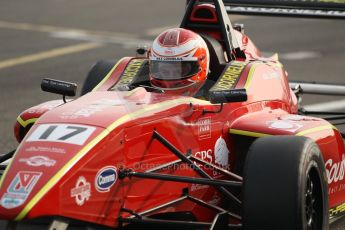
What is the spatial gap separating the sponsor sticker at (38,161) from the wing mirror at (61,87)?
4.56 ft

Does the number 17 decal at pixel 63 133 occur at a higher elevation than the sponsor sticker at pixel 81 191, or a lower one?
higher

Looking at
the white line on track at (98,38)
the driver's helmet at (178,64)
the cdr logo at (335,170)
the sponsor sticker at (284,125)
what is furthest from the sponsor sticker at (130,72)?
the white line on track at (98,38)

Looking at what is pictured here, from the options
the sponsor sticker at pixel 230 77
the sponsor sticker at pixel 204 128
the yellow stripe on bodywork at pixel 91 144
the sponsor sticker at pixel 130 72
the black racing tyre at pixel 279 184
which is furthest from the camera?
the sponsor sticker at pixel 130 72

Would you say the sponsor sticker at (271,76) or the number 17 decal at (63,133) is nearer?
Answer: the number 17 decal at (63,133)

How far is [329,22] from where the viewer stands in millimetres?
22484

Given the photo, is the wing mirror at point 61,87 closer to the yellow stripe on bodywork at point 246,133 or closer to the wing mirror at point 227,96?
the wing mirror at point 227,96

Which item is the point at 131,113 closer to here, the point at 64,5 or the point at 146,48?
the point at 146,48

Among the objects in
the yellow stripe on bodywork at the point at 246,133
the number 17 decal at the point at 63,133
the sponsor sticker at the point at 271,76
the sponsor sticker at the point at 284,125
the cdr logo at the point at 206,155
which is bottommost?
the cdr logo at the point at 206,155

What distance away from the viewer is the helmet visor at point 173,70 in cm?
872

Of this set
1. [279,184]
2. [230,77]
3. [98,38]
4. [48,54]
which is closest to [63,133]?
[279,184]

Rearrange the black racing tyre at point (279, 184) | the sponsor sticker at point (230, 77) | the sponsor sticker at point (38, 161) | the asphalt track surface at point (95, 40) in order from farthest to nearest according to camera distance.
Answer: the asphalt track surface at point (95, 40), the sponsor sticker at point (230, 77), the black racing tyre at point (279, 184), the sponsor sticker at point (38, 161)

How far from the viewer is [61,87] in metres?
8.51

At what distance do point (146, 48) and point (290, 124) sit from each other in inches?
79.8

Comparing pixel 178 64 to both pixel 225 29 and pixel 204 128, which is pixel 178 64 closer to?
pixel 204 128
